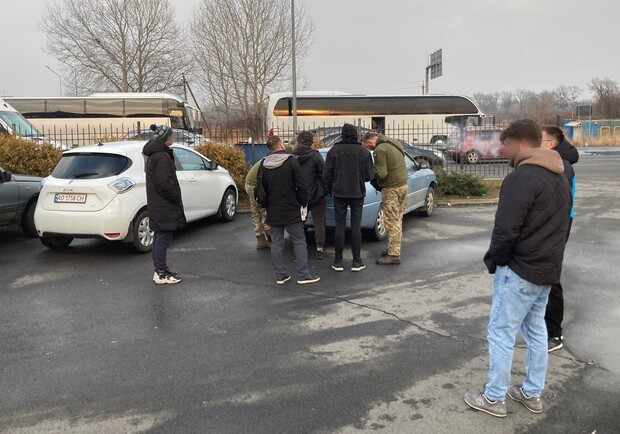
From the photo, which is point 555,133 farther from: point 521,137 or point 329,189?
point 329,189

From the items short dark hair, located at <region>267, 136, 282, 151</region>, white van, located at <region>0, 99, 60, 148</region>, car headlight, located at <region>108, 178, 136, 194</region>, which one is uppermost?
white van, located at <region>0, 99, 60, 148</region>

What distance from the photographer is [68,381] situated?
12.9 ft

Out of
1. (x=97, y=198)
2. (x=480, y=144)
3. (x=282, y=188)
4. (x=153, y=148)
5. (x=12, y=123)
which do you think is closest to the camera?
(x=282, y=188)

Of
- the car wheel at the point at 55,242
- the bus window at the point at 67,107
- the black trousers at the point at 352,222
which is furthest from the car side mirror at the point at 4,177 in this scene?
the bus window at the point at 67,107

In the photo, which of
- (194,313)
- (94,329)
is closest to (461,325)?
(194,313)

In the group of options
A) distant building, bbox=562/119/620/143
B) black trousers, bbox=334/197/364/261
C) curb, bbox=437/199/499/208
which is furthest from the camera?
distant building, bbox=562/119/620/143

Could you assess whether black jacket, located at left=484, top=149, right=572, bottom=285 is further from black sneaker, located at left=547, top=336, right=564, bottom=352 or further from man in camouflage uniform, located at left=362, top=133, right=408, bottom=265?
man in camouflage uniform, located at left=362, top=133, right=408, bottom=265

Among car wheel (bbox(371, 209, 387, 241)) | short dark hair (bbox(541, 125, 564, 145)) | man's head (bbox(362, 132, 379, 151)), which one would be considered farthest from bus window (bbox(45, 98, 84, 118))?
short dark hair (bbox(541, 125, 564, 145))

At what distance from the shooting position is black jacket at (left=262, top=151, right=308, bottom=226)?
242 inches

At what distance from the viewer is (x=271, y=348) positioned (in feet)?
14.7

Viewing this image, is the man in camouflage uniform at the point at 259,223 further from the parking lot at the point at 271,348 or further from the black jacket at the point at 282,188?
the black jacket at the point at 282,188

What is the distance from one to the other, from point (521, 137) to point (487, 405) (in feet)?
5.62

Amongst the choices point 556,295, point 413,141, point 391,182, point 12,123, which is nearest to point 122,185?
point 391,182

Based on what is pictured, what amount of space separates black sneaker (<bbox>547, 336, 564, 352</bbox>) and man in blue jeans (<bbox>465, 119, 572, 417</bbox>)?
40.8 inches
